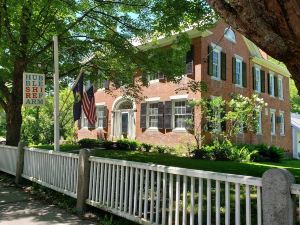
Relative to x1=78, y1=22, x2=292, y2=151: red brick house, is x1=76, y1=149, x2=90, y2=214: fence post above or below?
below

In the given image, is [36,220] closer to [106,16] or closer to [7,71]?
[106,16]

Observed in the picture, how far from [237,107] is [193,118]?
2.49 meters

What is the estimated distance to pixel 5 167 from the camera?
11828 mm

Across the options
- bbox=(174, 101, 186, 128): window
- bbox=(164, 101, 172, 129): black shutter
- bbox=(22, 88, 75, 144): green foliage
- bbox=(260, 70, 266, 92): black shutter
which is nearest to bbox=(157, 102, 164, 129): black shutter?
bbox=(164, 101, 172, 129): black shutter

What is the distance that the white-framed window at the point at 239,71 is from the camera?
24516mm

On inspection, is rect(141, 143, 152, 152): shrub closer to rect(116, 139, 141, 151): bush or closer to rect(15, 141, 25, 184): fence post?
rect(116, 139, 141, 151): bush

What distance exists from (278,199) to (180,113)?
57.6 ft

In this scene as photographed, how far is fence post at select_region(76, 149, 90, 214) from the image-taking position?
6902 millimetres

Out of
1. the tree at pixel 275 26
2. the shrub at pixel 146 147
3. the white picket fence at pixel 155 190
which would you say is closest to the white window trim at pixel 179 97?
the shrub at pixel 146 147

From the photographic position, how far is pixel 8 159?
11.6 m

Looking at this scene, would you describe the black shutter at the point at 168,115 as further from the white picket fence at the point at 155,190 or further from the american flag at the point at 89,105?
the white picket fence at the point at 155,190

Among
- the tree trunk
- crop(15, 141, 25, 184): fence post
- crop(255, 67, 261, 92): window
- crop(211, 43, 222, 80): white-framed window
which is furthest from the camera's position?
crop(255, 67, 261, 92): window

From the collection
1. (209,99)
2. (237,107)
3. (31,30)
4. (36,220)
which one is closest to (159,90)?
(209,99)

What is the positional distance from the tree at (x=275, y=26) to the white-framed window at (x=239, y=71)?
20.3 meters
